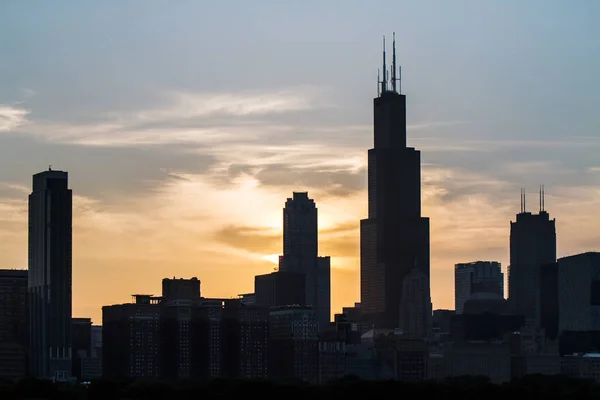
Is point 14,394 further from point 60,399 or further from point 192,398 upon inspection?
point 192,398

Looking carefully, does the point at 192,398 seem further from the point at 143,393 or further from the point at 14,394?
the point at 14,394

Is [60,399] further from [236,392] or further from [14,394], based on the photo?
[236,392]

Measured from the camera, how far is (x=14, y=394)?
641 ft

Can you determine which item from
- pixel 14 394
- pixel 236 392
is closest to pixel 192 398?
pixel 236 392

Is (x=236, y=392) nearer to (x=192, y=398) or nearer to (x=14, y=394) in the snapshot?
(x=192, y=398)

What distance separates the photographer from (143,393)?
7869 inches

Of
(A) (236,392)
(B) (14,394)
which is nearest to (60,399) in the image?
(B) (14,394)

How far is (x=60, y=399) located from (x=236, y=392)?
20.9m

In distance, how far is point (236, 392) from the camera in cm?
19888

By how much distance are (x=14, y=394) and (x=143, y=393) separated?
50.5ft

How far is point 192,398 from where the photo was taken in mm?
199875

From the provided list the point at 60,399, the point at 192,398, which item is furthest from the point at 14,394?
the point at 192,398

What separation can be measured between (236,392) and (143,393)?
36.9 feet
